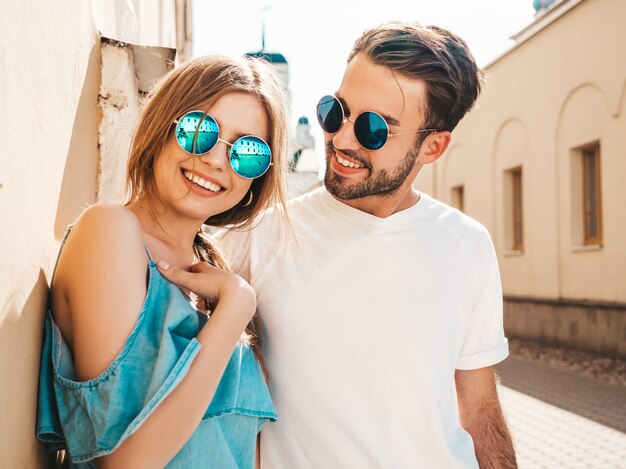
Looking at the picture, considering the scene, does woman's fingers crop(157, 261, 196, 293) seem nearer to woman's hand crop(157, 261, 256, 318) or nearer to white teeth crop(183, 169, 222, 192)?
woman's hand crop(157, 261, 256, 318)

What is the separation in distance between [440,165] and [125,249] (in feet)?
64.6

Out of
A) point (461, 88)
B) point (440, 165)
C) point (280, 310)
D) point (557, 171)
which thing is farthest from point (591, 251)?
point (280, 310)

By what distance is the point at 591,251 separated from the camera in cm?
1292

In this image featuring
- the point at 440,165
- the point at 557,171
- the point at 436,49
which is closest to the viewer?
the point at 436,49

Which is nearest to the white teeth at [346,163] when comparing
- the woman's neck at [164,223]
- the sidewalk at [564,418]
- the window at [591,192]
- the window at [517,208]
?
the woman's neck at [164,223]

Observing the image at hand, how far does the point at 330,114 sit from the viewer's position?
255cm

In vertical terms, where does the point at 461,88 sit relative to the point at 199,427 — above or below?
above

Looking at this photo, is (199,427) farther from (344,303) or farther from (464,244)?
(464,244)

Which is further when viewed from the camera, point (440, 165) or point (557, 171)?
point (440, 165)

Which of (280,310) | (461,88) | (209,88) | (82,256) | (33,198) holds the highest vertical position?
(461,88)

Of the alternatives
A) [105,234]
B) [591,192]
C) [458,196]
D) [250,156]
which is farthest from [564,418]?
[458,196]

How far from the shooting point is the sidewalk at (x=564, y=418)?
6304 millimetres

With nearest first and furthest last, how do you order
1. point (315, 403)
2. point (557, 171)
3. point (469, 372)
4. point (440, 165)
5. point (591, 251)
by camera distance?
1. point (315, 403)
2. point (469, 372)
3. point (591, 251)
4. point (557, 171)
5. point (440, 165)

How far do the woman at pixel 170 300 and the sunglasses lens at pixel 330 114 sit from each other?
1.85ft
